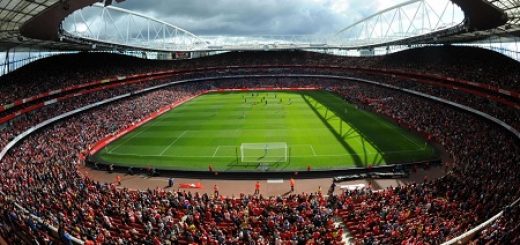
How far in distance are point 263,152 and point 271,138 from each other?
5.91 meters

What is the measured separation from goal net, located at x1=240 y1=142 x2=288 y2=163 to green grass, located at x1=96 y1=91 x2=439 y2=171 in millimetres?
696

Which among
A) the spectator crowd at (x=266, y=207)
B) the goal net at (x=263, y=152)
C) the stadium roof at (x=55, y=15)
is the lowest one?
the goal net at (x=263, y=152)

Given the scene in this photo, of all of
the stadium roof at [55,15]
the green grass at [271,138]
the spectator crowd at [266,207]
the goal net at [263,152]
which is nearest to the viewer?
the spectator crowd at [266,207]

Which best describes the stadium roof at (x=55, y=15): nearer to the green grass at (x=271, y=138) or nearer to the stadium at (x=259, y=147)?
the stadium at (x=259, y=147)

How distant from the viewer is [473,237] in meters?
16.7

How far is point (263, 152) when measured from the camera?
3612 cm

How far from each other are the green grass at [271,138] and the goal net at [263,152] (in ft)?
2.28

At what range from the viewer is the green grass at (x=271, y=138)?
111 feet

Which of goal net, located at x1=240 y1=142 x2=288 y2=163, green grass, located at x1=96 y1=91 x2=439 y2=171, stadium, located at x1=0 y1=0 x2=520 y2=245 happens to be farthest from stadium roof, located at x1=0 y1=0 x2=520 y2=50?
goal net, located at x1=240 y1=142 x2=288 y2=163

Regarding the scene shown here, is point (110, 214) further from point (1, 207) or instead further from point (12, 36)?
point (12, 36)

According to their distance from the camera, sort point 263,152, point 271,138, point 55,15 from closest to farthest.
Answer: point 55,15, point 263,152, point 271,138

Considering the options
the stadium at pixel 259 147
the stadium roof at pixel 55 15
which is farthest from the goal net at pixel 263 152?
the stadium roof at pixel 55 15

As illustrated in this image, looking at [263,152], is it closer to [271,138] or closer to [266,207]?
[271,138]

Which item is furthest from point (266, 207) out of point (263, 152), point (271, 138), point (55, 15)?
point (271, 138)
